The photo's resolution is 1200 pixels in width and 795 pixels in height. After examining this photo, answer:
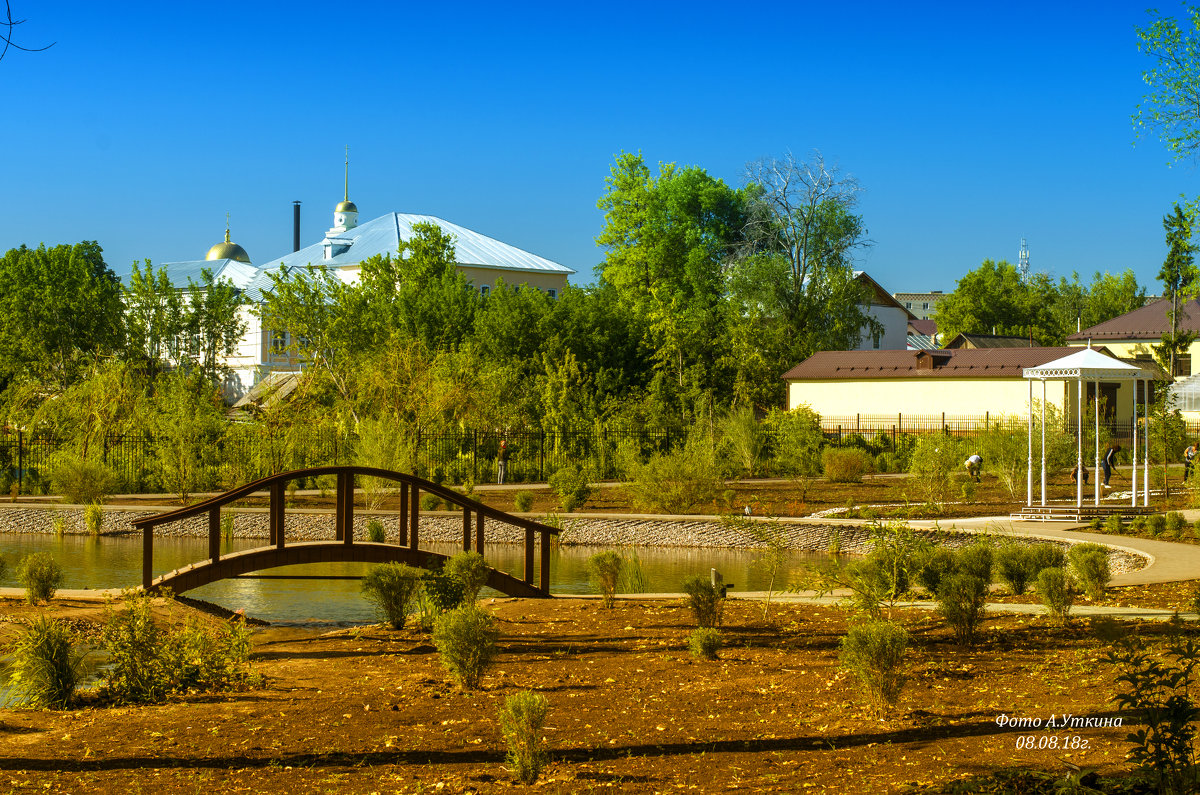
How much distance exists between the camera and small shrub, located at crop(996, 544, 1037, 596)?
1134cm

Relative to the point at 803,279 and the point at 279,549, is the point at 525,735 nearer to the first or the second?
the point at 279,549

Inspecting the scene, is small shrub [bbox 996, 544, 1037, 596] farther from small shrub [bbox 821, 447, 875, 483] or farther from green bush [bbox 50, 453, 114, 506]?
green bush [bbox 50, 453, 114, 506]

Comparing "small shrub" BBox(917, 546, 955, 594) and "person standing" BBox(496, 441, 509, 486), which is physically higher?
"person standing" BBox(496, 441, 509, 486)

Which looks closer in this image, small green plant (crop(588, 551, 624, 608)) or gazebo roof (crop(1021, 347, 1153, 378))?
small green plant (crop(588, 551, 624, 608))

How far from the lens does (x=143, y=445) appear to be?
27141 millimetres

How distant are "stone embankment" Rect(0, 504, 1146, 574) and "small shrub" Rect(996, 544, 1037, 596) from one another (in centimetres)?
373

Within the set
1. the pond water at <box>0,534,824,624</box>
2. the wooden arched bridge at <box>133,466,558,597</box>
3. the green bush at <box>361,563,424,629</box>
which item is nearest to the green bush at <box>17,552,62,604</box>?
the wooden arched bridge at <box>133,466,558,597</box>

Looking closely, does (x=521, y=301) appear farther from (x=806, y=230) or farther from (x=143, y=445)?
(x=143, y=445)

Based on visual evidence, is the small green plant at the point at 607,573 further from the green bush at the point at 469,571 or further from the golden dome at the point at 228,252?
the golden dome at the point at 228,252

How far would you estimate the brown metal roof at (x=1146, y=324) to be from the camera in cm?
5728

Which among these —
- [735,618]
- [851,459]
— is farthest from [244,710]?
[851,459]

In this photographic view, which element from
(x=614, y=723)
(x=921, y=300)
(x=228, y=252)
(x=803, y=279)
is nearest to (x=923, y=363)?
(x=803, y=279)

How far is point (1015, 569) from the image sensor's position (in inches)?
446

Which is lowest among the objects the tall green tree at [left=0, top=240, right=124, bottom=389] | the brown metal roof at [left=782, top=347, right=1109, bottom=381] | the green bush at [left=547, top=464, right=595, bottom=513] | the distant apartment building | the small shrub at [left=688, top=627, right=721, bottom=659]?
the small shrub at [left=688, top=627, right=721, bottom=659]
